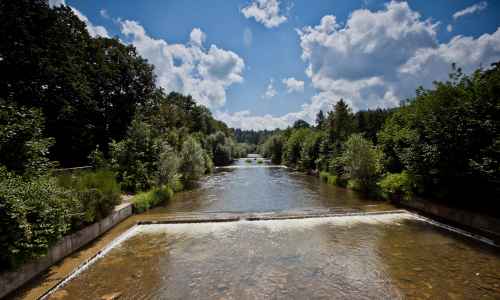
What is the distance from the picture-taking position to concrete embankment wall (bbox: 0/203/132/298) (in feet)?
19.9

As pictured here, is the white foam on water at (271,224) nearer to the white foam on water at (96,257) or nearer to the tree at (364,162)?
the white foam on water at (96,257)

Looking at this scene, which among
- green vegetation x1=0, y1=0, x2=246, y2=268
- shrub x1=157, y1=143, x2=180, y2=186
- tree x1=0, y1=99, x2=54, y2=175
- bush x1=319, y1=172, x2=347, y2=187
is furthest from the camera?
bush x1=319, y1=172, x2=347, y2=187

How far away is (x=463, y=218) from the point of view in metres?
11.6

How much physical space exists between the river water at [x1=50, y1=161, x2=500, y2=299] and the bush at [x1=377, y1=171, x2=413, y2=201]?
2.53 metres

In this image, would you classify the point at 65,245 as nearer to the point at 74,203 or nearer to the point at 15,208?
the point at 74,203

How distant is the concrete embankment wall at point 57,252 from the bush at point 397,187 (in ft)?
54.8

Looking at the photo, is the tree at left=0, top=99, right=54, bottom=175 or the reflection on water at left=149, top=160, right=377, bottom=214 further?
the reflection on water at left=149, top=160, right=377, bottom=214

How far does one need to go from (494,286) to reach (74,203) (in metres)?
13.2

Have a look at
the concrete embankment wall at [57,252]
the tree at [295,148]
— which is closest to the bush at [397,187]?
the concrete embankment wall at [57,252]

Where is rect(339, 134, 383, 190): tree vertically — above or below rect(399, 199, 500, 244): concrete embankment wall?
above

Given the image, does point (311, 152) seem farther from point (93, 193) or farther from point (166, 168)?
point (93, 193)

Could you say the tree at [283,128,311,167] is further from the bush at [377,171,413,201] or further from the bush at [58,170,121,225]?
the bush at [58,170,121,225]

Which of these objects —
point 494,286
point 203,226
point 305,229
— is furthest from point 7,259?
point 494,286

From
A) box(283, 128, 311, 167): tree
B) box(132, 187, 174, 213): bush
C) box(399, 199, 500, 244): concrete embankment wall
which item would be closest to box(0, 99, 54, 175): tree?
box(132, 187, 174, 213): bush
